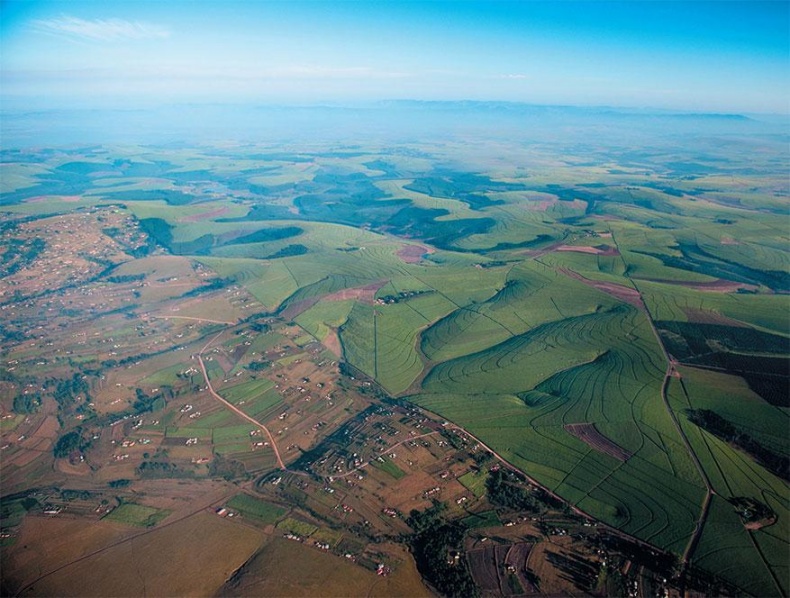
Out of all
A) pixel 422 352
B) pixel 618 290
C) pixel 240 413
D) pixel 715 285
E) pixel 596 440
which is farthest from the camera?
pixel 715 285

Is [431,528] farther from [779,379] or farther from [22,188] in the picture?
[22,188]

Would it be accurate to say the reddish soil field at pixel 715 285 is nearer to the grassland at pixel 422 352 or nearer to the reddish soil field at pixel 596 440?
the grassland at pixel 422 352

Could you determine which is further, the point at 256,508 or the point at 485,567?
the point at 256,508

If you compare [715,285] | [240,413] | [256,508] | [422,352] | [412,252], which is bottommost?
[412,252]

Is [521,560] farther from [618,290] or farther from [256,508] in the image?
[618,290]

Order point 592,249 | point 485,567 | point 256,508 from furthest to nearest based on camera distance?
point 592,249 < point 256,508 < point 485,567

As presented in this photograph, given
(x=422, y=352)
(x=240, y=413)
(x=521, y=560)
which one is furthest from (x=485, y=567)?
(x=422, y=352)

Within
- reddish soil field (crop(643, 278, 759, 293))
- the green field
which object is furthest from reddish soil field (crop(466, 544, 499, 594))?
reddish soil field (crop(643, 278, 759, 293))

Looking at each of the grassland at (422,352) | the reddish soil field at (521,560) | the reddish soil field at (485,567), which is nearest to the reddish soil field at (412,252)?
the grassland at (422,352)
